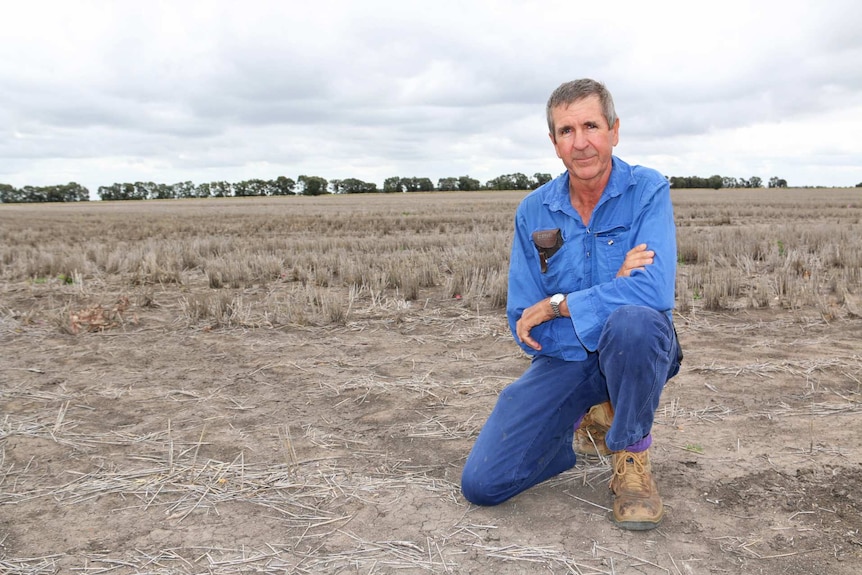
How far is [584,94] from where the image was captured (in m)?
3.05

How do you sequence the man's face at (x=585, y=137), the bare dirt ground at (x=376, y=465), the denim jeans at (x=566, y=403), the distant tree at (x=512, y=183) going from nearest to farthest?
the bare dirt ground at (x=376, y=465)
the denim jeans at (x=566, y=403)
the man's face at (x=585, y=137)
the distant tree at (x=512, y=183)

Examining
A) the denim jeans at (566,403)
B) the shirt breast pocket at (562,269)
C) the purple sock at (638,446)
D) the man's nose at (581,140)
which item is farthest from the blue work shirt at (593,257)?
the purple sock at (638,446)

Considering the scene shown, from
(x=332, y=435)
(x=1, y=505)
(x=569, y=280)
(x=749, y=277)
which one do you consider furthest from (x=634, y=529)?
(x=749, y=277)

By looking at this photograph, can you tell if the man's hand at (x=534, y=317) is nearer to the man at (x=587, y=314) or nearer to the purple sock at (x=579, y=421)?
the man at (x=587, y=314)

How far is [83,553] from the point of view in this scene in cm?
259

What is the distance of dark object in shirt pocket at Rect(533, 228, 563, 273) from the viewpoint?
3.26 m

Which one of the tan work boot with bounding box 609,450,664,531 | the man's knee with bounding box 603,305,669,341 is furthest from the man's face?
the tan work boot with bounding box 609,450,664,531

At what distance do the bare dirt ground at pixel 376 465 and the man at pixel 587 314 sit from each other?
183 millimetres

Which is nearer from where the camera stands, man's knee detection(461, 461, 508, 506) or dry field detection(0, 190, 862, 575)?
dry field detection(0, 190, 862, 575)

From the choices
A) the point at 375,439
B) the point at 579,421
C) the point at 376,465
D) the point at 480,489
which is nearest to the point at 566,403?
the point at 579,421

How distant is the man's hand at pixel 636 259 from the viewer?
9.66ft

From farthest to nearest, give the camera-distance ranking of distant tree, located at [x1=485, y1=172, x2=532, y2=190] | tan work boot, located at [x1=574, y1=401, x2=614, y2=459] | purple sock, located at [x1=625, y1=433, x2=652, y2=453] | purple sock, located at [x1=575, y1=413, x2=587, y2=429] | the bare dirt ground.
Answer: distant tree, located at [x1=485, y1=172, x2=532, y2=190] < tan work boot, located at [x1=574, y1=401, x2=614, y2=459] < purple sock, located at [x1=575, y1=413, x2=587, y2=429] < purple sock, located at [x1=625, y1=433, x2=652, y2=453] < the bare dirt ground

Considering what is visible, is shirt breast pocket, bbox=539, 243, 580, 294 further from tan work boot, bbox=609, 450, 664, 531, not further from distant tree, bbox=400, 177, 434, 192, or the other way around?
distant tree, bbox=400, 177, 434, 192

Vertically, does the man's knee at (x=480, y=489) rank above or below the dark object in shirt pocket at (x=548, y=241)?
below
